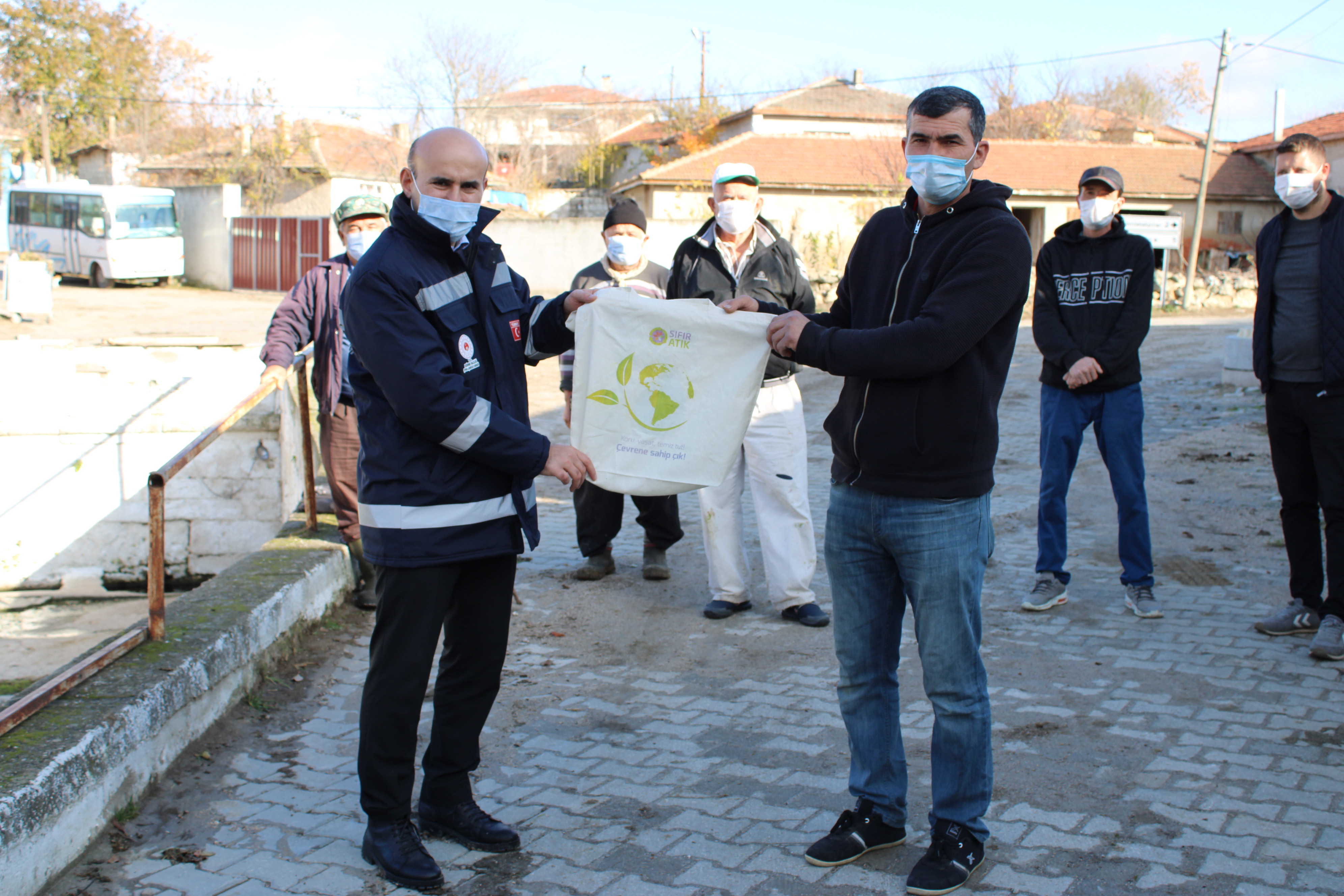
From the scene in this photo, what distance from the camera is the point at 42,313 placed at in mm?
20531

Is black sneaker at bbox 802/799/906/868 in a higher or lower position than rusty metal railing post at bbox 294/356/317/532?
lower

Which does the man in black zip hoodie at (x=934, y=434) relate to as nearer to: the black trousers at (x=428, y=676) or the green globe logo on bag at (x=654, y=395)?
the green globe logo on bag at (x=654, y=395)

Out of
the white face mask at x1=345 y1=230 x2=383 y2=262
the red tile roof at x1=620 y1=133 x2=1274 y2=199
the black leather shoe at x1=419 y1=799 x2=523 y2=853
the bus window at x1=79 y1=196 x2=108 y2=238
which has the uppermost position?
the red tile roof at x1=620 y1=133 x2=1274 y2=199

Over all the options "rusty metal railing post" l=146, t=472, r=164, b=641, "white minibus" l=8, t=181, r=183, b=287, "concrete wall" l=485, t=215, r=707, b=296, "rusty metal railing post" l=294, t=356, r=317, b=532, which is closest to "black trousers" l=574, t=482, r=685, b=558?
"rusty metal railing post" l=294, t=356, r=317, b=532

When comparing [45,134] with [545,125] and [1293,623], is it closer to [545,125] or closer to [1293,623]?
[545,125]

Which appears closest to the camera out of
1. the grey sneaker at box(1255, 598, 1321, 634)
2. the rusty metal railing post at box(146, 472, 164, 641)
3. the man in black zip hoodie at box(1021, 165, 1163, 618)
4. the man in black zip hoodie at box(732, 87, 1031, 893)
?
the man in black zip hoodie at box(732, 87, 1031, 893)

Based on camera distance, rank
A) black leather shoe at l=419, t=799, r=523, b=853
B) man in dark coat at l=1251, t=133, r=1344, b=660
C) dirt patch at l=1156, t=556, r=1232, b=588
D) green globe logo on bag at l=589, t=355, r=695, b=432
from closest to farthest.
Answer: black leather shoe at l=419, t=799, r=523, b=853 < green globe logo on bag at l=589, t=355, r=695, b=432 < man in dark coat at l=1251, t=133, r=1344, b=660 < dirt patch at l=1156, t=556, r=1232, b=588

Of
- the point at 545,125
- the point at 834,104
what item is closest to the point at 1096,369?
the point at 834,104

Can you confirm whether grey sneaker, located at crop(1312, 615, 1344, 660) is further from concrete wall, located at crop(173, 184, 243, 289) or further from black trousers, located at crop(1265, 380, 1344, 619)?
concrete wall, located at crop(173, 184, 243, 289)

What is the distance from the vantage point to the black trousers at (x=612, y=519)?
19.7ft

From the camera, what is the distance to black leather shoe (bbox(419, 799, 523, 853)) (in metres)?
3.07

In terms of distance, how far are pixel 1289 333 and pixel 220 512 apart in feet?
22.4

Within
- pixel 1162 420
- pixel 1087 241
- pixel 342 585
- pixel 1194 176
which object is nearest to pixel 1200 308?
pixel 1194 176

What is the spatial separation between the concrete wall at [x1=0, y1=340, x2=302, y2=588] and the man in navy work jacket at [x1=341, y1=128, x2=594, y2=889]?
460 cm
